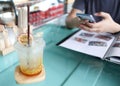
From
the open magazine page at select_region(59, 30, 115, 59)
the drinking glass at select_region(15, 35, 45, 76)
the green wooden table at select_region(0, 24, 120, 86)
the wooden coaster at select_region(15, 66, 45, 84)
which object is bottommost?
the green wooden table at select_region(0, 24, 120, 86)

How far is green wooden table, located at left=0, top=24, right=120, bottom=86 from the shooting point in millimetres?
653

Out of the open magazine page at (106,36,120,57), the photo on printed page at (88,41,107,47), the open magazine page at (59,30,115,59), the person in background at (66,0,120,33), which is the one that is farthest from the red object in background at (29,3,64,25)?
the open magazine page at (106,36,120,57)

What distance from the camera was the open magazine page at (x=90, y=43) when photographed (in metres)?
0.84

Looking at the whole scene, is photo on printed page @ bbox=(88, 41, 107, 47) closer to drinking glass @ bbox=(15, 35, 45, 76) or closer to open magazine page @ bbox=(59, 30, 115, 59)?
open magazine page @ bbox=(59, 30, 115, 59)

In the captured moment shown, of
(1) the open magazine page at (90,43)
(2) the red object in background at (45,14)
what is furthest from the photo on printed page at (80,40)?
(2) the red object in background at (45,14)

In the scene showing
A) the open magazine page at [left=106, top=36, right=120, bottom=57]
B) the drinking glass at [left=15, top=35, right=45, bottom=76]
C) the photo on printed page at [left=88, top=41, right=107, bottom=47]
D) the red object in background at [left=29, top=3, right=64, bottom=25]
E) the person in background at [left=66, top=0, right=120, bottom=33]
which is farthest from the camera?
the red object in background at [left=29, top=3, right=64, bottom=25]

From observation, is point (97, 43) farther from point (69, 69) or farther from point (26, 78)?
point (26, 78)

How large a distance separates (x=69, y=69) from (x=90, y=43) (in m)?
0.24

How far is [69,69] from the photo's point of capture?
Result: 2.41ft

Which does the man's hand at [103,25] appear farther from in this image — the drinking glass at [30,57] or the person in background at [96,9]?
the drinking glass at [30,57]

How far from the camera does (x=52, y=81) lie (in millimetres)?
651

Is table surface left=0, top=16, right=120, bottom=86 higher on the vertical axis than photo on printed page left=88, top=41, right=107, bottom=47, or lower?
lower

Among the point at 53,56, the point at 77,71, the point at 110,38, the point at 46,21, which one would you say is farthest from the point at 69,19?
→ the point at 77,71

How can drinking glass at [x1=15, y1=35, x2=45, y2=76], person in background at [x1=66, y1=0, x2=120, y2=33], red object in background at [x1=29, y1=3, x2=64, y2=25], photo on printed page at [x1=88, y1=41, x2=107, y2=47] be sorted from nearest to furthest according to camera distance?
1. drinking glass at [x1=15, y1=35, x2=45, y2=76]
2. photo on printed page at [x1=88, y1=41, x2=107, y2=47]
3. person in background at [x1=66, y1=0, x2=120, y2=33]
4. red object in background at [x1=29, y1=3, x2=64, y2=25]
